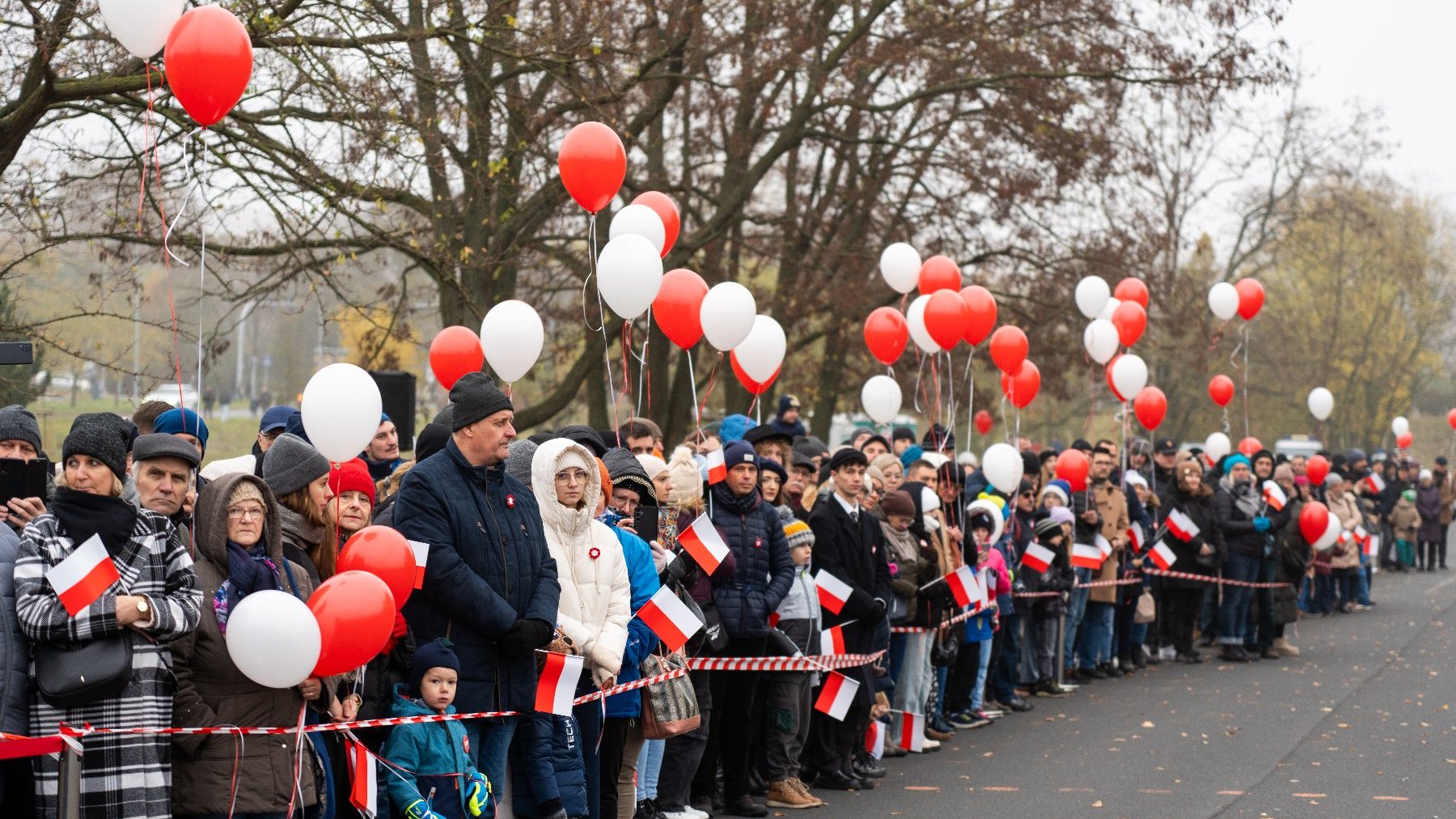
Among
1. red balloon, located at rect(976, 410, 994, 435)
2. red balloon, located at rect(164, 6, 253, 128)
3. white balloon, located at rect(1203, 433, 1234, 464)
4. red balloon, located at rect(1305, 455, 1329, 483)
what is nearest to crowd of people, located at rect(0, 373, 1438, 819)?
red balloon, located at rect(164, 6, 253, 128)

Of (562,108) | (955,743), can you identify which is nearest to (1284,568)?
(955,743)

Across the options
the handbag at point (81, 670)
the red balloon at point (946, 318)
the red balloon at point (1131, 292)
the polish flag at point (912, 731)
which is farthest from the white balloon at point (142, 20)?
the red balloon at point (1131, 292)

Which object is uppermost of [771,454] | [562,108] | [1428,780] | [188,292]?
[562,108]

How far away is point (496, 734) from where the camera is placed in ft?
22.2

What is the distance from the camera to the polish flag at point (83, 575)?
16.5ft

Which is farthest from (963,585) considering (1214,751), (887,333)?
(887,333)

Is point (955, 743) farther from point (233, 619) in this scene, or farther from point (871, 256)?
point (871, 256)

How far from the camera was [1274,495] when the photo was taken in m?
17.8

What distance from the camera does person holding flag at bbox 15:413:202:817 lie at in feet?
16.6

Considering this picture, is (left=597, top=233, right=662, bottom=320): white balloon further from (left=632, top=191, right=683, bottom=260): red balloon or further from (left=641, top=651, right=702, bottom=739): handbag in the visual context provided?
(left=641, top=651, right=702, bottom=739): handbag

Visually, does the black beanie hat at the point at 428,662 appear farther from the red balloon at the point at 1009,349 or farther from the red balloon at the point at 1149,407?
the red balloon at the point at 1149,407

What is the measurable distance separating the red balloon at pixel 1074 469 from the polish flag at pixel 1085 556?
0.62 meters

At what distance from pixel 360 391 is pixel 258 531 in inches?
40.6

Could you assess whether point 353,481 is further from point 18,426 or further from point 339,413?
point 18,426
